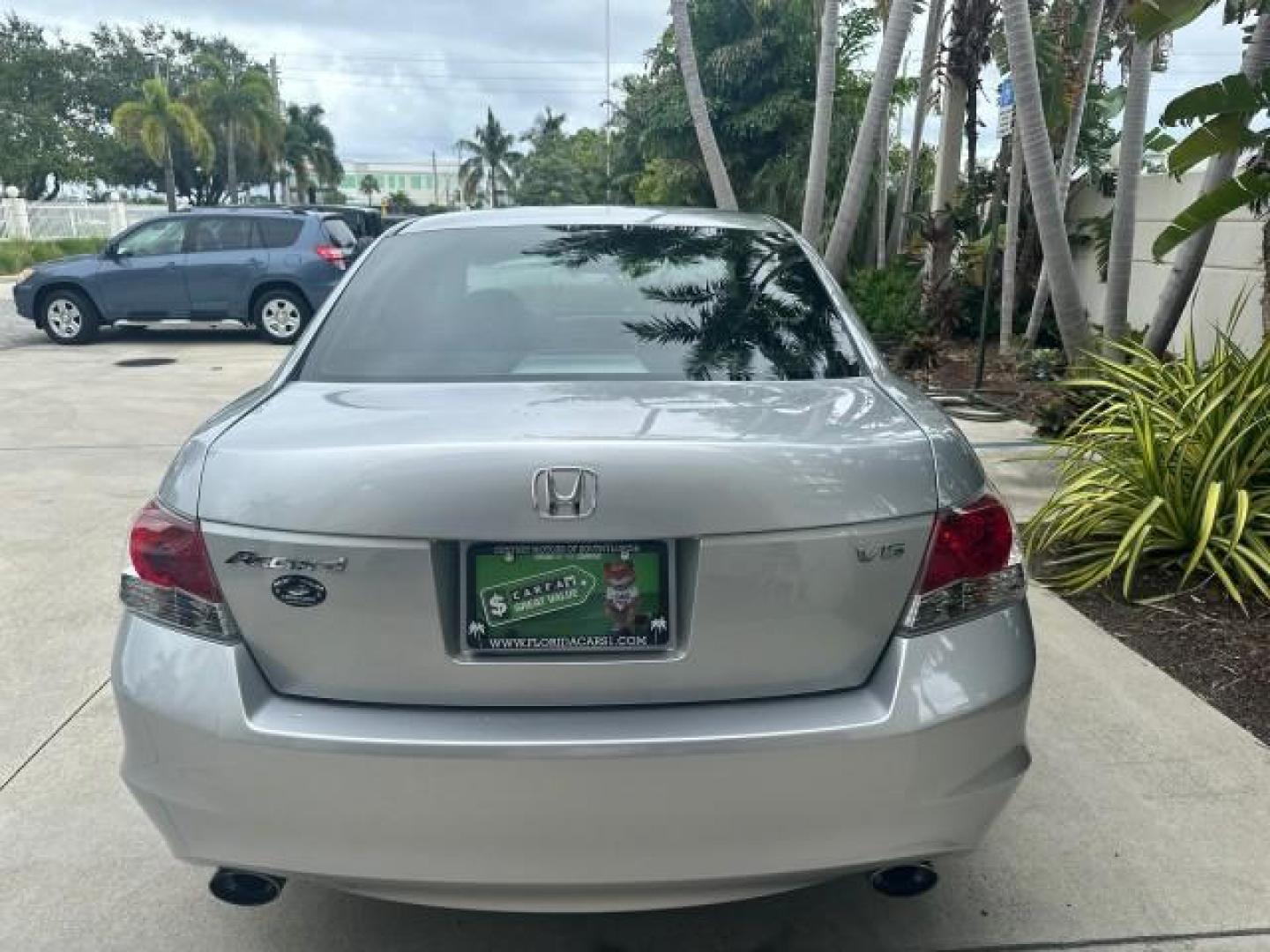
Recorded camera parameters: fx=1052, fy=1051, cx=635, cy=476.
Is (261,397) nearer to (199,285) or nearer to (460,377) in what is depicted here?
(460,377)

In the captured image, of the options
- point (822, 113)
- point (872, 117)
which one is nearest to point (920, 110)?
point (822, 113)

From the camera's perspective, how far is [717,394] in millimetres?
2291

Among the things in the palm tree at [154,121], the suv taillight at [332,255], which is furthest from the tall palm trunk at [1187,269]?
the palm tree at [154,121]

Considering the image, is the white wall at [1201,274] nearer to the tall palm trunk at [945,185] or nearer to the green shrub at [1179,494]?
the tall palm trunk at [945,185]

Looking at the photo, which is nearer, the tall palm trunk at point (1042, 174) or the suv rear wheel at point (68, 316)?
the tall palm trunk at point (1042, 174)

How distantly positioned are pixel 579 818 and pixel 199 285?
13130 mm

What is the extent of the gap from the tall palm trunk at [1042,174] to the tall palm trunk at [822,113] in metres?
2.74

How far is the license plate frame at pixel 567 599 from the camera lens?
1.89m

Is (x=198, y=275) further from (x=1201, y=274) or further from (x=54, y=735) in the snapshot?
(x=1201, y=274)

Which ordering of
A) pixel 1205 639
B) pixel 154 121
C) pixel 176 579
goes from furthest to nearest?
pixel 154 121
pixel 1205 639
pixel 176 579

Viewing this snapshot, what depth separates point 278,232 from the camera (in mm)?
13484

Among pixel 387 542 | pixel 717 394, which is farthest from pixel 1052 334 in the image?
pixel 387 542

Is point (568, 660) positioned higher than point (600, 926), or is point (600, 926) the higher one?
point (568, 660)

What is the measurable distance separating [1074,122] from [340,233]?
908cm
